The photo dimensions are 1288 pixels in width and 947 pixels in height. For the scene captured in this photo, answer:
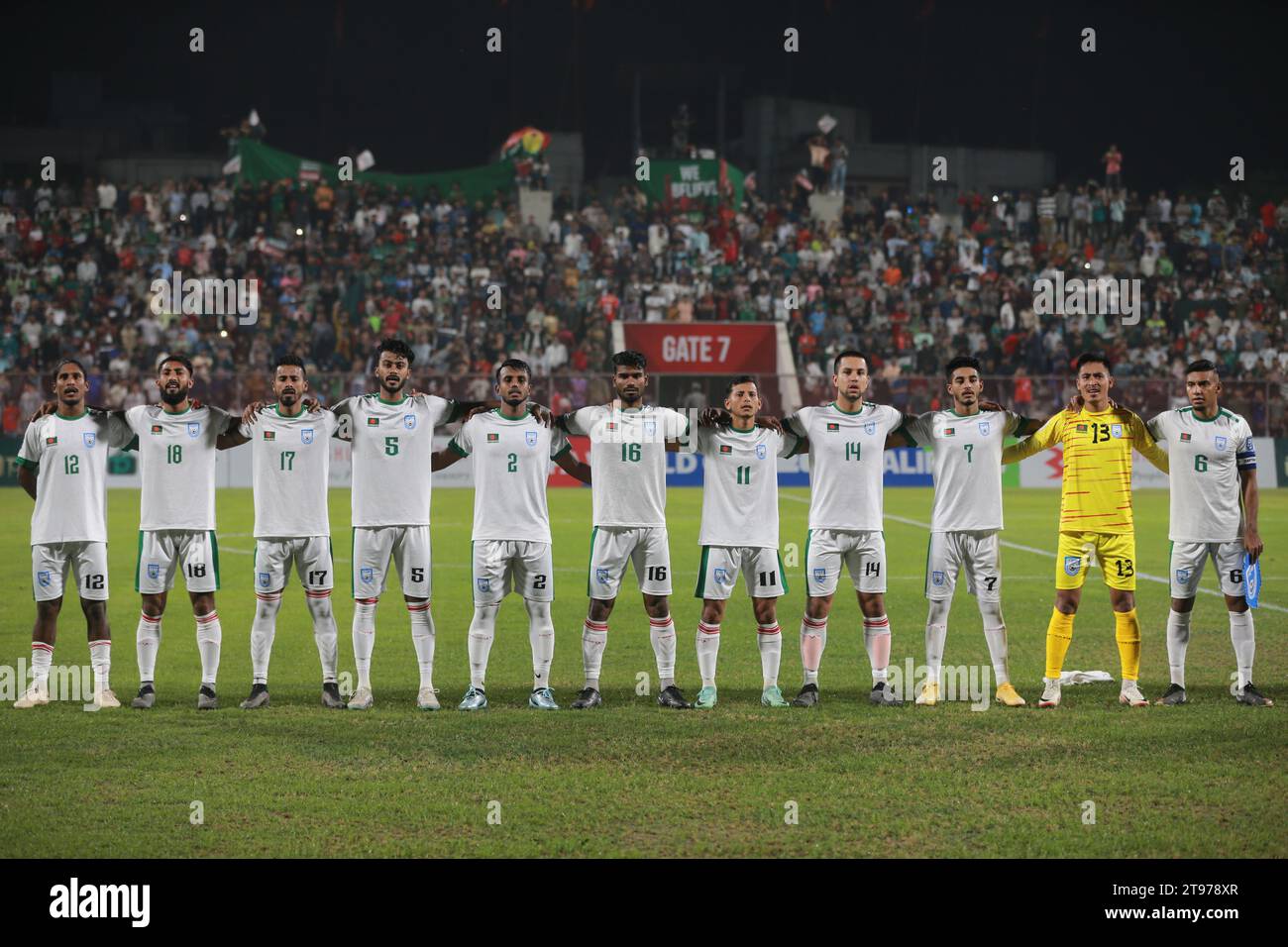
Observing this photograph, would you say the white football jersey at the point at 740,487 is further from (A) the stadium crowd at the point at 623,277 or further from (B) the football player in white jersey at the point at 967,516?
(A) the stadium crowd at the point at 623,277

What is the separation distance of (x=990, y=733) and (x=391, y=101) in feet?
138

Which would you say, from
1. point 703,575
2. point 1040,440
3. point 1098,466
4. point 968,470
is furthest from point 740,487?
point 1098,466

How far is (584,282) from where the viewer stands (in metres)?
36.1

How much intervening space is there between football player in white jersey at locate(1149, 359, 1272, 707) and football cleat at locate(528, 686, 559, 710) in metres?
4.03

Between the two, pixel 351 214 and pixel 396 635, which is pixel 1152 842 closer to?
pixel 396 635

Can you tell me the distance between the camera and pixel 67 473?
9.45 m

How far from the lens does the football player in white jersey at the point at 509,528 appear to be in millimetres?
9352

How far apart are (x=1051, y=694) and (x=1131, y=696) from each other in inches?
20.6

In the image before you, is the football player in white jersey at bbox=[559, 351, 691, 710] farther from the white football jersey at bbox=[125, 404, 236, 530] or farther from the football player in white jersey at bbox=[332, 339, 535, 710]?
the white football jersey at bbox=[125, 404, 236, 530]

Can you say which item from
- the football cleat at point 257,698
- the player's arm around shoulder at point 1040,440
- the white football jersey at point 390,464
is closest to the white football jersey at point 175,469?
the white football jersey at point 390,464

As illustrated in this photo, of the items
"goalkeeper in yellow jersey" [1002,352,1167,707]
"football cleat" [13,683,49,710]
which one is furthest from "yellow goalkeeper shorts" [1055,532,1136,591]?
"football cleat" [13,683,49,710]

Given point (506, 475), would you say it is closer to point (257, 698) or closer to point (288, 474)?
point (288, 474)

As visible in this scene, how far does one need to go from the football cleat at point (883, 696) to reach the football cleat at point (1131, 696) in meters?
1.45

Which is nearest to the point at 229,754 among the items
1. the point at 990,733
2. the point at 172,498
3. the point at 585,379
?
the point at 172,498
